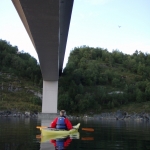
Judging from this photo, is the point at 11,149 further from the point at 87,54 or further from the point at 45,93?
the point at 87,54

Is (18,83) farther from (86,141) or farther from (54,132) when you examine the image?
(86,141)

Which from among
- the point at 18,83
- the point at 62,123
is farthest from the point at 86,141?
the point at 18,83

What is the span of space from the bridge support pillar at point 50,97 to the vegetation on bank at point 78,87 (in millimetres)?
10182

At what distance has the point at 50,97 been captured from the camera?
3131 cm

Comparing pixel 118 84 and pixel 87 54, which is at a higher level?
pixel 87 54

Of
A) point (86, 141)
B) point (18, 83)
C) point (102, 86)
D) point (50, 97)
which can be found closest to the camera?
point (86, 141)

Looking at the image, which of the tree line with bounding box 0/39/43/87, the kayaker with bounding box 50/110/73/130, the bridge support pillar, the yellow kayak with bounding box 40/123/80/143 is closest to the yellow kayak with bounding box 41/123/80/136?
the yellow kayak with bounding box 40/123/80/143

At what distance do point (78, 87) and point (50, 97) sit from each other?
20525mm

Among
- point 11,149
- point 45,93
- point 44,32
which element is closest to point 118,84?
point 45,93

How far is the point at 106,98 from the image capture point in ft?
166

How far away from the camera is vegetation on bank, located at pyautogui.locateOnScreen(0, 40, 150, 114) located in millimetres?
45031

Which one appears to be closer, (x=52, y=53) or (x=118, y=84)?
(x=52, y=53)

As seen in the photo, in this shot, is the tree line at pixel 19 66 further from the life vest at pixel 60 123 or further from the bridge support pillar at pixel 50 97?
the life vest at pixel 60 123

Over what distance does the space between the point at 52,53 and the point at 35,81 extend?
39751 mm
